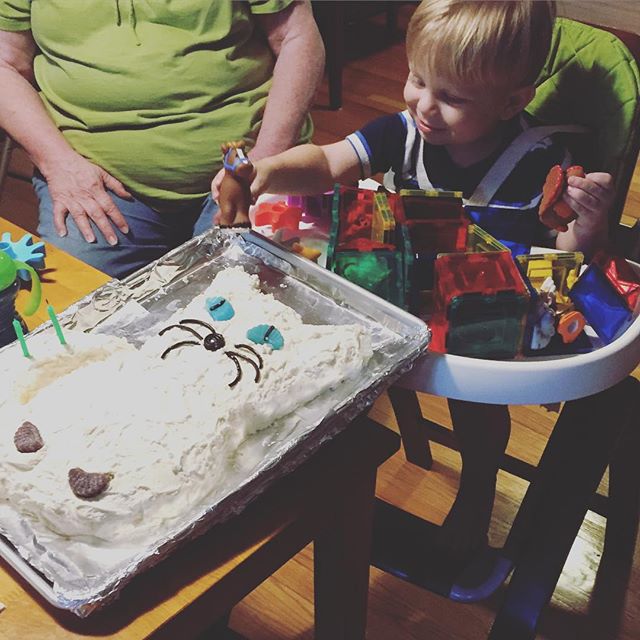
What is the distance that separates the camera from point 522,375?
707mm

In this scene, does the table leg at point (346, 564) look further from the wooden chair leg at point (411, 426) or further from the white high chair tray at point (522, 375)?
the wooden chair leg at point (411, 426)

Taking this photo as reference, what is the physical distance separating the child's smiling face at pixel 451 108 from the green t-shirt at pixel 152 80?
0.41 meters

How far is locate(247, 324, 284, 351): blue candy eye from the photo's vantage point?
68cm

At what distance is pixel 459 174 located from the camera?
100cm

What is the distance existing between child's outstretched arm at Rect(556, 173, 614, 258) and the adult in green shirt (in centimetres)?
57

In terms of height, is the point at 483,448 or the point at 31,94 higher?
the point at 31,94

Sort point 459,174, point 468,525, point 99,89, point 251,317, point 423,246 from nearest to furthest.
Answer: point 251,317 < point 423,246 < point 459,174 < point 468,525 < point 99,89

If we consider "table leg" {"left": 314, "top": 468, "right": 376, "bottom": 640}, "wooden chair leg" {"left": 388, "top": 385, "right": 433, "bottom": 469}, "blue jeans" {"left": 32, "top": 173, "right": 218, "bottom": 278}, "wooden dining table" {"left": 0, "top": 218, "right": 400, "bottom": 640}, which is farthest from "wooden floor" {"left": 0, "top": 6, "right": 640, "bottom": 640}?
"blue jeans" {"left": 32, "top": 173, "right": 218, "bottom": 278}

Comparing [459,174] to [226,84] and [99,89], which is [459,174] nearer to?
[226,84]

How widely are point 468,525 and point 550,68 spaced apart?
0.65m

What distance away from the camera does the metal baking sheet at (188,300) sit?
1.85 feet

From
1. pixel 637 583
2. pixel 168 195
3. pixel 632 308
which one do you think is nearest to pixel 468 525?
pixel 637 583

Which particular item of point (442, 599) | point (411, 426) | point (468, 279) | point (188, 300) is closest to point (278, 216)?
point (188, 300)

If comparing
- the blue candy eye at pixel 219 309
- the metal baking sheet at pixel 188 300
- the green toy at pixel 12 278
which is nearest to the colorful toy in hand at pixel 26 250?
the green toy at pixel 12 278
